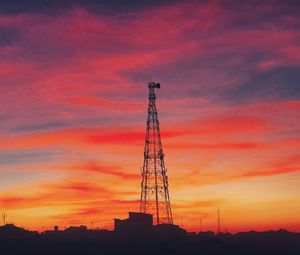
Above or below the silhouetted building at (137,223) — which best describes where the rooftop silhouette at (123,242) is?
below

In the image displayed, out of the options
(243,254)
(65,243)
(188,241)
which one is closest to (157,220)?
(188,241)

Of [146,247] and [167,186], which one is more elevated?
[167,186]

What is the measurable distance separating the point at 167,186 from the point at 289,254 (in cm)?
5536

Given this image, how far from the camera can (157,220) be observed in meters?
110

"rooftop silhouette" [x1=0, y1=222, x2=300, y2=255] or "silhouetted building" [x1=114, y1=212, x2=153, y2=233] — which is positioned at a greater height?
"silhouetted building" [x1=114, y1=212, x2=153, y2=233]

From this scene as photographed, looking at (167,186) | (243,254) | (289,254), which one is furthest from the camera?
(289,254)

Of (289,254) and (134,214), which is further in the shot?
(289,254)

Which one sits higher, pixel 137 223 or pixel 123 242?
pixel 137 223

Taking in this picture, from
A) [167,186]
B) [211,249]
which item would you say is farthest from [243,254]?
[167,186]

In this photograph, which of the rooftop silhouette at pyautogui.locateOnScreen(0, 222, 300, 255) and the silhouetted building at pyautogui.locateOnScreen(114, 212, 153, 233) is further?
the silhouetted building at pyautogui.locateOnScreen(114, 212, 153, 233)

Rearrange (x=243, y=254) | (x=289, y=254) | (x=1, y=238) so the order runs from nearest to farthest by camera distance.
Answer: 1. (x=1, y=238)
2. (x=243, y=254)
3. (x=289, y=254)

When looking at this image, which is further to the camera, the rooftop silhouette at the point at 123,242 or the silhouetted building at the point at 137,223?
the silhouetted building at the point at 137,223

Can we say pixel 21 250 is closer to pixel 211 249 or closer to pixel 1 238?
pixel 1 238

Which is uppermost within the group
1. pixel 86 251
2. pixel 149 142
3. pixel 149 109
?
pixel 149 109
